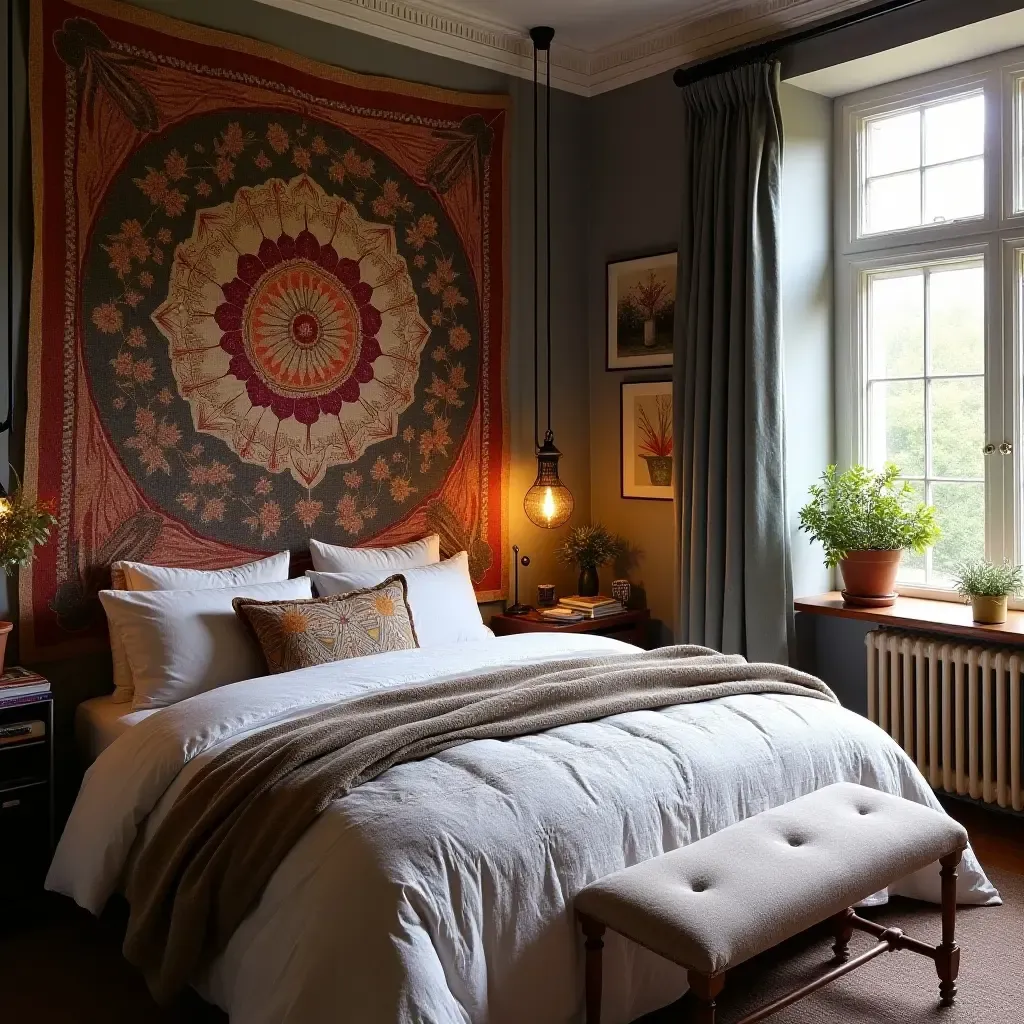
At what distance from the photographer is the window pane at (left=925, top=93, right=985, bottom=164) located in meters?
4.03

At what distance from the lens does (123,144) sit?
3.53 meters

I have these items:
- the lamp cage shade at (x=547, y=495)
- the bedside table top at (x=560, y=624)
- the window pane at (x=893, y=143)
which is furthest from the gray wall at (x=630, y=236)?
the window pane at (x=893, y=143)

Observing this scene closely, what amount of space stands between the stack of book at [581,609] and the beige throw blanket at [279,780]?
1437mm

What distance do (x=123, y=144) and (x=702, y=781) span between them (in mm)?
2704

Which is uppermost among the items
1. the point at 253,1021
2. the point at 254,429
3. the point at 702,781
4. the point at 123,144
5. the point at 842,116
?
the point at 842,116

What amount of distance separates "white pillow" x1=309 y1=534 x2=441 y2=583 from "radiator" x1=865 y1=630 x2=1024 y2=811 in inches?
68.1

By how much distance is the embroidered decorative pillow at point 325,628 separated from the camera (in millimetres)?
3271

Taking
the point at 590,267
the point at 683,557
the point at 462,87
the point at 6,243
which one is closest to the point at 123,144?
the point at 6,243

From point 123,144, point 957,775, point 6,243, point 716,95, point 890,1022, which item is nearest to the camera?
point 890,1022

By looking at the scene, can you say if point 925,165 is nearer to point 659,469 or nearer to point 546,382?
point 659,469

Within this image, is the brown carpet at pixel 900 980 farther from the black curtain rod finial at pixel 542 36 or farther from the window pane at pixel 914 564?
the black curtain rod finial at pixel 542 36

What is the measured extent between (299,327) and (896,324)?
2.36 meters

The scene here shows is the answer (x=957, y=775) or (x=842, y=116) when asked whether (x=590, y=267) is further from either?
(x=957, y=775)

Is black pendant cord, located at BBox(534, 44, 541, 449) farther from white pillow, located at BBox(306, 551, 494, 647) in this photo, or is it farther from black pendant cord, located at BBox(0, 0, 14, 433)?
black pendant cord, located at BBox(0, 0, 14, 433)
